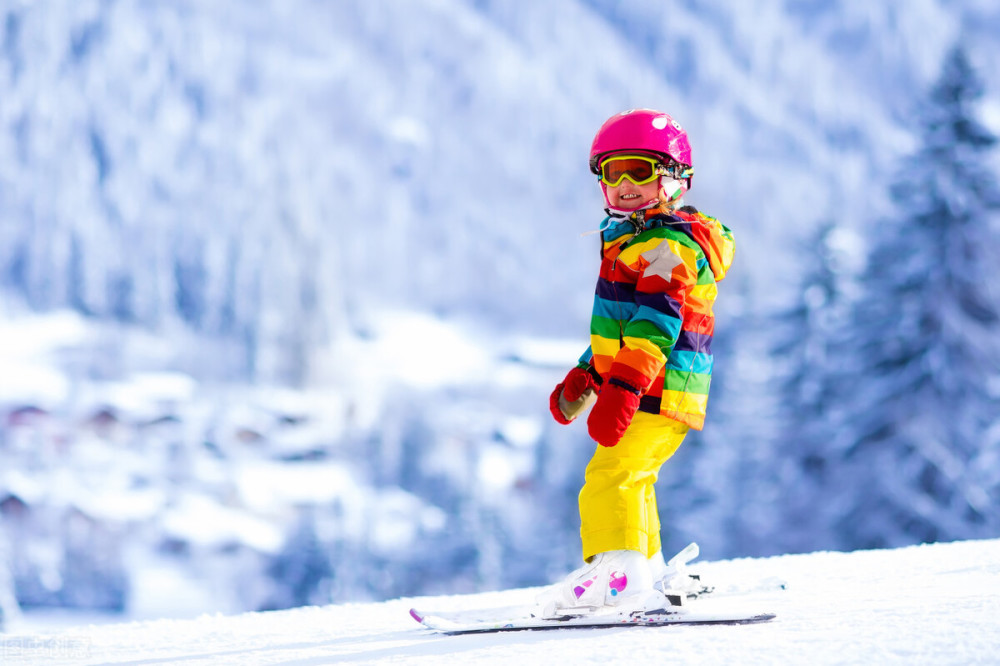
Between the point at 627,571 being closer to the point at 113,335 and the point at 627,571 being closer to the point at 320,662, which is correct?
the point at 320,662

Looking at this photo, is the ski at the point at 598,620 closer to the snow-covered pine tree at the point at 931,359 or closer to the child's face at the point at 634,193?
the child's face at the point at 634,193

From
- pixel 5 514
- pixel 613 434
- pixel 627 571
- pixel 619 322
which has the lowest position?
pixel 627 571

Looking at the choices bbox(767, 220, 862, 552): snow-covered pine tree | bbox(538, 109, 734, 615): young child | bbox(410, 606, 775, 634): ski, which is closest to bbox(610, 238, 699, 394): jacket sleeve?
bbox(538, 109, 734, 615): young child

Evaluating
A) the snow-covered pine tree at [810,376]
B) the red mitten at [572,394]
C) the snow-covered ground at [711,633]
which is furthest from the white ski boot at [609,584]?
the snow-covered pine tree at [810,376]

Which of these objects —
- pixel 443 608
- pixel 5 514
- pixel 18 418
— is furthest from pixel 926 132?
pixel 18 418

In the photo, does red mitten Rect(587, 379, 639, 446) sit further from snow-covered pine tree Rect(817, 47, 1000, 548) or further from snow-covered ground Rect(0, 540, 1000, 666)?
snow-covered pine tree Rect(817, 47, 1000, 548)

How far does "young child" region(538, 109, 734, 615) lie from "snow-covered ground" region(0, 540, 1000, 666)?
1.14ft

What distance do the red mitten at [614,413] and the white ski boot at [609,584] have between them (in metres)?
0.48

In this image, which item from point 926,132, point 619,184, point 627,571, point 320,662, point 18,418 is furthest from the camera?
point 18,418

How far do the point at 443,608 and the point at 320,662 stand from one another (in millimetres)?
1591

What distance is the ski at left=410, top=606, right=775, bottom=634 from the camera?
345cm

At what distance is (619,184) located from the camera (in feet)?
13.1

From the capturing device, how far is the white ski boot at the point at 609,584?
3.74 meters

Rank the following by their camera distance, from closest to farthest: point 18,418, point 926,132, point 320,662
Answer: point 320,662 → point 926,132 → point 18,418
